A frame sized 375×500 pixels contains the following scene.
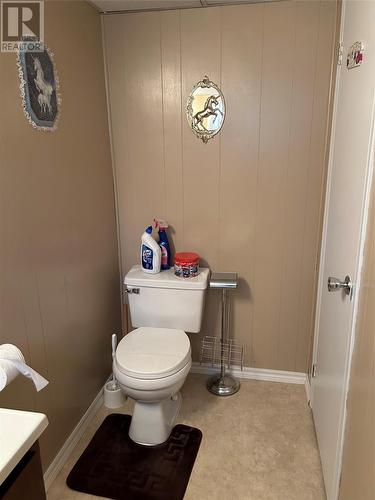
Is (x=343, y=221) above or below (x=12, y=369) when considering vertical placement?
above

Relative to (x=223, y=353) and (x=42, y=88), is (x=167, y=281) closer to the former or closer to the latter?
(x=223, y=353)

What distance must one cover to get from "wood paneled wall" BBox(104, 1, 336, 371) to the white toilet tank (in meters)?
0.25

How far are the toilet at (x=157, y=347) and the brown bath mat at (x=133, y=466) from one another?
0.22ft

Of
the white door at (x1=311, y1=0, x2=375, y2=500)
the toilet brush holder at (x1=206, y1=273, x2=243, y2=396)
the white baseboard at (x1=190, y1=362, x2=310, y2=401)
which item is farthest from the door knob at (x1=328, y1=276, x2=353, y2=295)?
the white baseboard at (x1=190, y1=362, x2=310, y2=401)

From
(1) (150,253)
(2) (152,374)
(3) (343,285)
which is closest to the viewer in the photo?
(3) (343,285)

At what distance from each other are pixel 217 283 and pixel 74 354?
84cm

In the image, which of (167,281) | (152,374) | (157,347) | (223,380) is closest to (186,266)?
(167,281)

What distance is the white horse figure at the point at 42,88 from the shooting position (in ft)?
5.04

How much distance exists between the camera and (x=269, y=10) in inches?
75.4

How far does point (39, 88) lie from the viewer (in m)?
1.56

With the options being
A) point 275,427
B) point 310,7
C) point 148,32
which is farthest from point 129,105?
point 275,427

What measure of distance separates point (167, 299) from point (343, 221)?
105 cm

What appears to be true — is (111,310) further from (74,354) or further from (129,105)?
(129,105)

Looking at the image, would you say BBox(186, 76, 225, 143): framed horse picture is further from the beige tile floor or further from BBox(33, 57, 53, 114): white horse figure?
the beige tile floor
